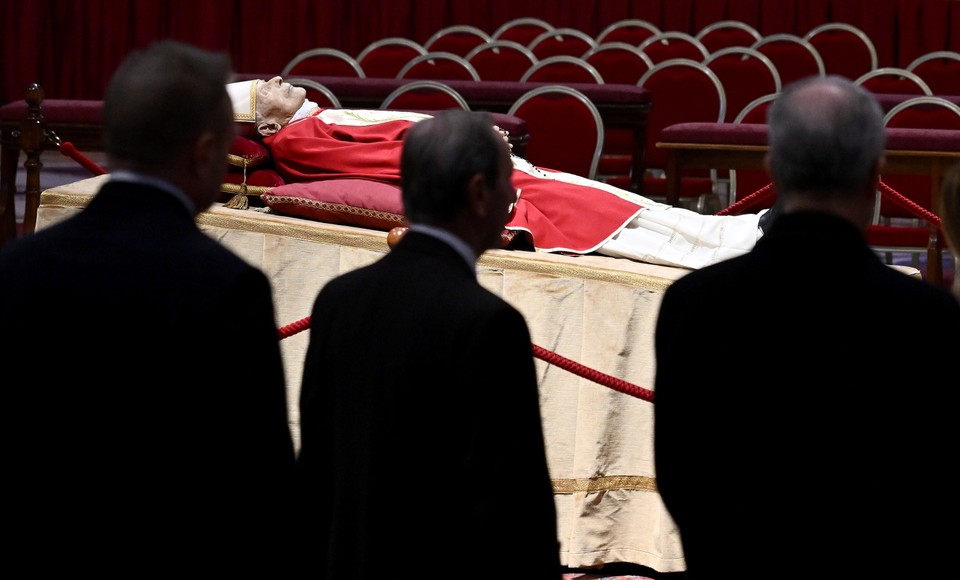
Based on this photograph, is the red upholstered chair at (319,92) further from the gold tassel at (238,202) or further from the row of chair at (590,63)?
the gold tassel at (238,202)

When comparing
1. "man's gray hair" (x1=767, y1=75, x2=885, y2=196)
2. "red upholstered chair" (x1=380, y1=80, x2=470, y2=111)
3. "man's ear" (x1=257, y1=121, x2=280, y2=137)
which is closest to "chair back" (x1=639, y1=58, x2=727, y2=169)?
"red upholstered chair" (x1=380, y1=80, x2=470, y2=111)

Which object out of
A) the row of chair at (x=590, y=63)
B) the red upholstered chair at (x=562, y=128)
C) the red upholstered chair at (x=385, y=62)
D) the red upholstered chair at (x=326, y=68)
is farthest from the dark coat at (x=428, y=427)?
the red upholstered chair at (x=385, y=62)

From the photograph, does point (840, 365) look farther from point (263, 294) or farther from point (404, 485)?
point (263, 294)

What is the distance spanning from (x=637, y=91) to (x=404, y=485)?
4.51 meters

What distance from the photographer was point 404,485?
1.66 m

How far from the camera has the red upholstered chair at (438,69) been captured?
7109 millimetres

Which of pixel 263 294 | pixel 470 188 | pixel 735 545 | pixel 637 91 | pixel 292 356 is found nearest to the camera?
pixel 263 294

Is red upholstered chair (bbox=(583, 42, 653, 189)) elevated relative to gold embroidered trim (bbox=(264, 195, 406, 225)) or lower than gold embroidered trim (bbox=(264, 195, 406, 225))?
elevated

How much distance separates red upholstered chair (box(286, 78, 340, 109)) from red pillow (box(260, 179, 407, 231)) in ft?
6.52

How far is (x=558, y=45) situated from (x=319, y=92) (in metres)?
2.30

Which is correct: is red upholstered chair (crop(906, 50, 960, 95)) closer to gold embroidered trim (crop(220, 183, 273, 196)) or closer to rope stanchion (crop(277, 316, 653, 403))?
gold embroidered trim (crop(220, 183, 273, 196))

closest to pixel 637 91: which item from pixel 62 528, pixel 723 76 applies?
pixel 723 76

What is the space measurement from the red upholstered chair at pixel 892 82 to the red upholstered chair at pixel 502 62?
176cm

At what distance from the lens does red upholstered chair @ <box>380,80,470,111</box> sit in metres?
5.93
